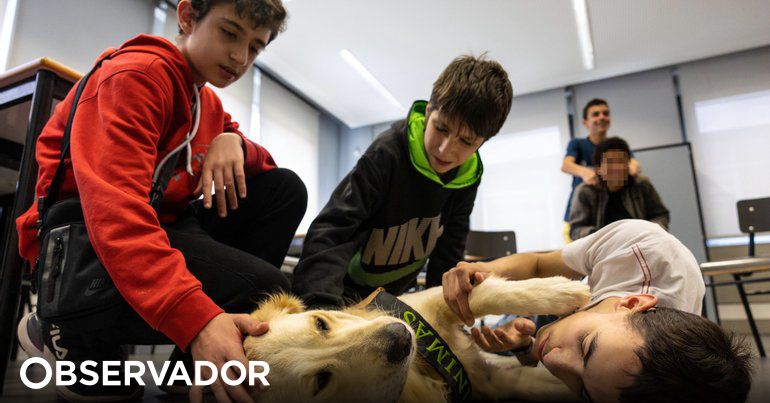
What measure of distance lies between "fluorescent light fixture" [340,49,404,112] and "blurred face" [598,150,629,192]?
320cm

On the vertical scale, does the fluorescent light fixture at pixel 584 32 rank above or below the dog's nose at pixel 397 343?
above

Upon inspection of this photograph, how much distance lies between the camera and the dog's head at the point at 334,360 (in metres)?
0.76

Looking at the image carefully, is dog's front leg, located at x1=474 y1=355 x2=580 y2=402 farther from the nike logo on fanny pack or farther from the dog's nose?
the nike logo on fanny pack

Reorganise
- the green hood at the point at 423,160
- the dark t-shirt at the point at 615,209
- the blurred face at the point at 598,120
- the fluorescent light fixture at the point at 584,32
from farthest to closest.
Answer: the fluorescent light fixture at the point at 584,32, the blurred face at the point at 598,120, the dark t-shirt at the point at 615,209, the green hood at the point at 423,160

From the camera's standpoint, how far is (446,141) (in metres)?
1.37

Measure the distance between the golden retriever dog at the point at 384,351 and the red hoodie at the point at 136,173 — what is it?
0.14 m

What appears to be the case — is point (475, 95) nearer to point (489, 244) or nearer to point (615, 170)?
point (615, 170)

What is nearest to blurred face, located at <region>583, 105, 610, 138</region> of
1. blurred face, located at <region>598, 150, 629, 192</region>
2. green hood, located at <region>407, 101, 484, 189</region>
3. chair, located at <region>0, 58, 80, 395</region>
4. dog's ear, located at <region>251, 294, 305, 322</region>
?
blurred face, located at <region>598, 150, 629, 192</region>

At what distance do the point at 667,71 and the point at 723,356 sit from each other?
5.71m

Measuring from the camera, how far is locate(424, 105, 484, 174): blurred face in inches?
53.8

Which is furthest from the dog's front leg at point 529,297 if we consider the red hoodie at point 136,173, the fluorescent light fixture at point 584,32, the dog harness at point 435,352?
the fluorescent light fixture at point 584,32

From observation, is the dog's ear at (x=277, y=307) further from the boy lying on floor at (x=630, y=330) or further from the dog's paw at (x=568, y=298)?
the dog's paw at (x=568, y=298)

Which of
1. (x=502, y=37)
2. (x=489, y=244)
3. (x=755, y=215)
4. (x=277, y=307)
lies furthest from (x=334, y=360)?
(x=502, y=37)

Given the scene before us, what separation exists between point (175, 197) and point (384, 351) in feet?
2.31
